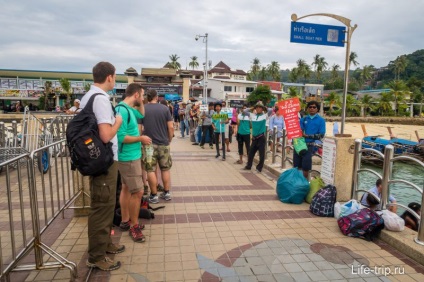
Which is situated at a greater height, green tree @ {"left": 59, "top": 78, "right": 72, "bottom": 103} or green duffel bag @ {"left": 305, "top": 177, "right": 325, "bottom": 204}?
green tree @ {"left": 59, "top": 78, "right": 72, "bottom": 103}

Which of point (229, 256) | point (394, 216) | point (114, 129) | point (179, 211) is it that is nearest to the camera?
point (114, 129)

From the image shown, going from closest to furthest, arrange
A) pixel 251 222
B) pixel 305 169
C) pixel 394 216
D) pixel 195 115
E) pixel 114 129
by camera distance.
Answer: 1. pixel 114 129
2. pixel 394 216
3. pixel 251 222
4. pixel 305 169
5. pixel 195 115

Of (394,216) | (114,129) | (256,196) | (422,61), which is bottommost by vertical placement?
(256,196)

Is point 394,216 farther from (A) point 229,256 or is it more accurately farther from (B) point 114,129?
(B) point 114,129

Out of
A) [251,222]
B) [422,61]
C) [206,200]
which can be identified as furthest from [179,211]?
[422,61]

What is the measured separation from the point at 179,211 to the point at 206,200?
0.74 meters

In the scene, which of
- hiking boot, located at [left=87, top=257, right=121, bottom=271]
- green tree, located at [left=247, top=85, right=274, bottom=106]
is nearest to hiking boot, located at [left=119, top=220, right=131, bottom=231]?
hiking boot, located at [left=87, top=257, right=121, bottom=271]

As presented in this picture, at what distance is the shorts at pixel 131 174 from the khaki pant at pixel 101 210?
2.15ft

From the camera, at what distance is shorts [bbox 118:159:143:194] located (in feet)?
12.2

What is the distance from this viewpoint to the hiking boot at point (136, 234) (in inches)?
150

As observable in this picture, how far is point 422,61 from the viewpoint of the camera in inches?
3590

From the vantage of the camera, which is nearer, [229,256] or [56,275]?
[56,275]

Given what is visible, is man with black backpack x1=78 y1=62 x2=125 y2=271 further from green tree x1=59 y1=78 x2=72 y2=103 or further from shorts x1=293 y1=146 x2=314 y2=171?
green tree x1=59 y1=78 x2=72 y2=103

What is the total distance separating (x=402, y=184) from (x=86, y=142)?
13.1 m
